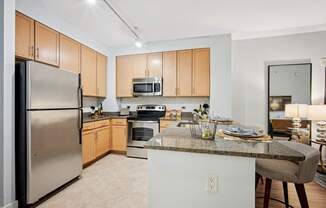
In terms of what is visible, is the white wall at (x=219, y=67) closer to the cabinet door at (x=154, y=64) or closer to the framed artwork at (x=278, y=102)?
the cabinet door at (x=154, y=64)

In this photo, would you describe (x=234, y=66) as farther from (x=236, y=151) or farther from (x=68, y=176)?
(x=68, y=176)

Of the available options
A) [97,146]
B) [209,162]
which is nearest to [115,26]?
[97,146]

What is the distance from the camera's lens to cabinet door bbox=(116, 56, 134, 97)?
4320mm

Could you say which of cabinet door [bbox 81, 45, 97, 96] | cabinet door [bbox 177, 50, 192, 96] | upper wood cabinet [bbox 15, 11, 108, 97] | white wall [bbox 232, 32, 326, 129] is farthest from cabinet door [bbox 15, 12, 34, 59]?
white wall [bbox 232, 32, 326, 129]

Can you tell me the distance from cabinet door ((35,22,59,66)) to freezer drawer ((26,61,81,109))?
20.4 inches

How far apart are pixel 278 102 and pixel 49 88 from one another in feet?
14.0

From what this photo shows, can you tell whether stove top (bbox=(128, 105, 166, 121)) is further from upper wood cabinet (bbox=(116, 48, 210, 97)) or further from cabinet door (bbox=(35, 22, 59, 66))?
cabinet door (bbox=(35, 22, 59, 66))

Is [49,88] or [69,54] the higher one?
[69,54]

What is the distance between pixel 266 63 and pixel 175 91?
6.91 ft

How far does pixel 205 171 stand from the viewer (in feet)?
4.20

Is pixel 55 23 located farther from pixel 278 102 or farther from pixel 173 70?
pixel 278 102

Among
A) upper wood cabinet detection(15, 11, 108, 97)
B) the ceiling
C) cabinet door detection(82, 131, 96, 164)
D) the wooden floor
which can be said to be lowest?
the wooden floor

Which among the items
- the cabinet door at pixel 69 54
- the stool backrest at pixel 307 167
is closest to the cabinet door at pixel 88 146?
the cabinet door at pixel 69 54

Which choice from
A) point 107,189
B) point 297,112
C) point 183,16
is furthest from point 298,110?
point 107,189
